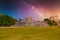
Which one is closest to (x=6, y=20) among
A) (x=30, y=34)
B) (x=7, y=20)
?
(x=7, y=20)

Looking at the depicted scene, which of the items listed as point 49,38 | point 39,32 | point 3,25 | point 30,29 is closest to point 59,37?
point 49,38

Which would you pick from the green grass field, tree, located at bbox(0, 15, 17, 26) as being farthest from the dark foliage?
the green grass field

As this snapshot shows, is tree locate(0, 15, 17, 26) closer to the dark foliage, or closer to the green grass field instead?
the dark foliage

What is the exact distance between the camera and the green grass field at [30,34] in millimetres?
4973

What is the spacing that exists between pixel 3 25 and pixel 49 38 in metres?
2.36

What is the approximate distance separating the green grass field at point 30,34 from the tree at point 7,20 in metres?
0.81

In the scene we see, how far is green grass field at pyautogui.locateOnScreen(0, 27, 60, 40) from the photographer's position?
4.97 meters

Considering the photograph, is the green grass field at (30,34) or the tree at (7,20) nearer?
the green grass field at (30,34)

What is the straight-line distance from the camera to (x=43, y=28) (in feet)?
20.0

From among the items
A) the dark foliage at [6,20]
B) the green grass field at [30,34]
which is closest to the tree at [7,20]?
the dark foliage at [6,20]

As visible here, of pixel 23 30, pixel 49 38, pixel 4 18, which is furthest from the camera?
pixel 4 18

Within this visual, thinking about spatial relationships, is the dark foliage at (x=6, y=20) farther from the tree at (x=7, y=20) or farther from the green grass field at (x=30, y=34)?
the green grass field at (x=30, y=34)

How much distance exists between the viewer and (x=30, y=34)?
5340 mm

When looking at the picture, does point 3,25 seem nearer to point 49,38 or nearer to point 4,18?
point 4,18
